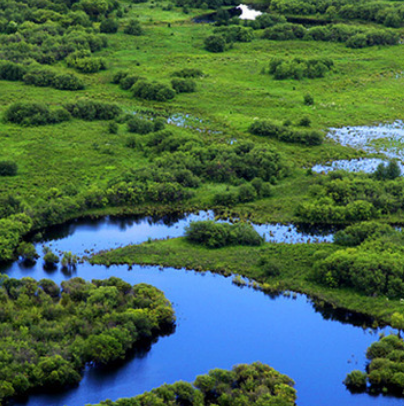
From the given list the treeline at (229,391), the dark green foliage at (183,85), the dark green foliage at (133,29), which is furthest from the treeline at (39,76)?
the treeline at (229,391)

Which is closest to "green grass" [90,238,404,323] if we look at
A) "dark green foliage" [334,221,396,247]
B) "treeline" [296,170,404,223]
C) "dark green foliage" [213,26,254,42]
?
"dark green foliage" [334,221,396,247]

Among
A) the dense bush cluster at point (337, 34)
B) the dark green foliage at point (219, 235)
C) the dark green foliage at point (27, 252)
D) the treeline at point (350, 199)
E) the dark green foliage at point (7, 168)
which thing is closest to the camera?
the dark green foliage at point (27, 252)

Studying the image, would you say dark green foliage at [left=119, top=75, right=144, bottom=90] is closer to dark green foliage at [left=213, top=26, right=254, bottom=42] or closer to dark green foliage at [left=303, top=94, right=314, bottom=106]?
dark green foliage at [left=303, top=94, right=314, bottom=106]

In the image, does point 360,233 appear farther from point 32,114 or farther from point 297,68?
point 297,68

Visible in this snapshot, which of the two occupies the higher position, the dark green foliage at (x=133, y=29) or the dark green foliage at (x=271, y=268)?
the dark green foliage at (x=133, y=29)

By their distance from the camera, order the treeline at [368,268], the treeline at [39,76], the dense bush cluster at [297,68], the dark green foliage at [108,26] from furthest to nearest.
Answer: the dark green foliage at [108,26] < the dense bush cluster at [297,68] < the treeline at [39,76] < the treeline at [368,268]

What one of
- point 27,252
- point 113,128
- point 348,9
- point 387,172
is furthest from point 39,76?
A: point 348,9

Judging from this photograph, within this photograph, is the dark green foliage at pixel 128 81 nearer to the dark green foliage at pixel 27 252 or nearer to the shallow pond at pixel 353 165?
the shallow pond at pixel 353 165
